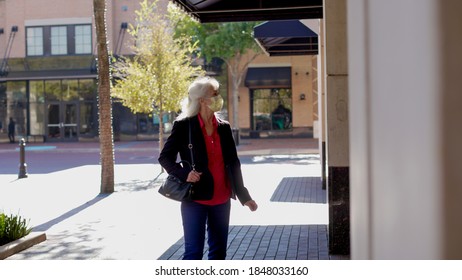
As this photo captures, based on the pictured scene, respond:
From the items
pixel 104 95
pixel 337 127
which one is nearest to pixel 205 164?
pixel 337 127

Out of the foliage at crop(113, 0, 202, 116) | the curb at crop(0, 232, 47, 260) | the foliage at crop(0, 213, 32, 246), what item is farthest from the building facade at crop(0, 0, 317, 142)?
the foliage at crop(0, 213, 32, 246)

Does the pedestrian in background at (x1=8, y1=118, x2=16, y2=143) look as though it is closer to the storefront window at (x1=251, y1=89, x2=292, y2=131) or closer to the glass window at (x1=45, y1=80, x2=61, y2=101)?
the glass window at (x1=45, y1=80, x2=61, y2=101)

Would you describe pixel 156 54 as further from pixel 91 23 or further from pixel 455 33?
pixel 91 23

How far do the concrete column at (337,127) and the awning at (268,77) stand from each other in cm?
2943

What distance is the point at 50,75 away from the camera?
123 ft

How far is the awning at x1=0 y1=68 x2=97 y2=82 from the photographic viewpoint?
3691cm

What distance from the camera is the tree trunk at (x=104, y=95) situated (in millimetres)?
13086

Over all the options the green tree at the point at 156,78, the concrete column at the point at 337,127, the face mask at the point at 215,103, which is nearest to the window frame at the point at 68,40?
the green tree at the point at 156,78

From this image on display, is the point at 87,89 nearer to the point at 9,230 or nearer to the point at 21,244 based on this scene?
the point at 9,230

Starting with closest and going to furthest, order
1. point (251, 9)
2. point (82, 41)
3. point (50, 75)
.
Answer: point (251, 9) < point (50, 75) < point (82, 41)

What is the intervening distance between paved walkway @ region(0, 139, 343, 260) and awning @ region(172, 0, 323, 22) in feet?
11.4

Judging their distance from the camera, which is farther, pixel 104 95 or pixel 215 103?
pixel 104 95

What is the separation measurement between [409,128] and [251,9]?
1035 centimetres

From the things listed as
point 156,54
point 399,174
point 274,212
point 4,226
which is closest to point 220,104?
point 399,174
